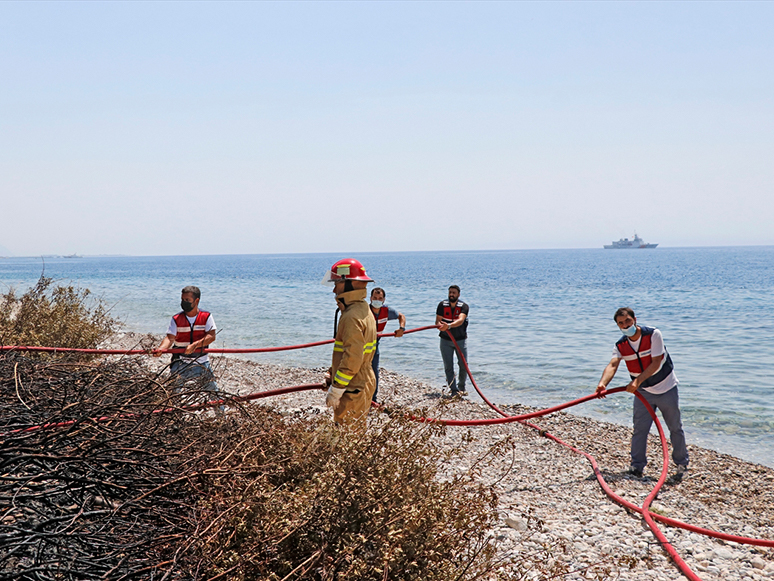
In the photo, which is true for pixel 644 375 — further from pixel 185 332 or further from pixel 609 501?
pixel 185 332

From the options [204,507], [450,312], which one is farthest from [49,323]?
[204,507]

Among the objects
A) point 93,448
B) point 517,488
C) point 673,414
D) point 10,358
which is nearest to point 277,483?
point 93,448

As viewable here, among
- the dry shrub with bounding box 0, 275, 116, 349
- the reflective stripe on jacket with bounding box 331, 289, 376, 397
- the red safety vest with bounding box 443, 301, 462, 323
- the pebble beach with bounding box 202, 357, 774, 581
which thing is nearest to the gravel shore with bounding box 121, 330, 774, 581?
the pebble beach with bounding box 202, 357, 774, 581

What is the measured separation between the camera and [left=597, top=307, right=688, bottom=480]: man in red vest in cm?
685

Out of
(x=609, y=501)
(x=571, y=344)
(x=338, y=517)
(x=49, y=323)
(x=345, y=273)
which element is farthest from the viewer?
(x=571, y=344)

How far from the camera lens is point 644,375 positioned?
6.86m

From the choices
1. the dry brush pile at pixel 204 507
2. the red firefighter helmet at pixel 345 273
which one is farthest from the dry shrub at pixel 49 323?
the dry brush pile at pixel 204 507

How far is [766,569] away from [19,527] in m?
5.38

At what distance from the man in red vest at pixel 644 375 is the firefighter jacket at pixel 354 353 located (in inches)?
122

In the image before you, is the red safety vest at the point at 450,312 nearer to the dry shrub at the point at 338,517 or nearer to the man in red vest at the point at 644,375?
the man in red vest at the point at 644,375

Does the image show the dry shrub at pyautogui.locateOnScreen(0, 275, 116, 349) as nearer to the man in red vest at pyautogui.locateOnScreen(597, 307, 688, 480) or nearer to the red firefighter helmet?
the red firefighter helmet

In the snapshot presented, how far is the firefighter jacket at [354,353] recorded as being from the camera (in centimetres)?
488

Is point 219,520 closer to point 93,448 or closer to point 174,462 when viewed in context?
point 174,462

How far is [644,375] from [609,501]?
1.55 metres
